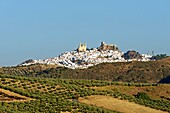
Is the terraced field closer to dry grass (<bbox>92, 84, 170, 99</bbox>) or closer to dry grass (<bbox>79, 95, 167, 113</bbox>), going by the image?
dry grass (<bbox>92, 84, 170, 99</bbox>)

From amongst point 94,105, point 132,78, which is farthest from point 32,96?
point 132,78

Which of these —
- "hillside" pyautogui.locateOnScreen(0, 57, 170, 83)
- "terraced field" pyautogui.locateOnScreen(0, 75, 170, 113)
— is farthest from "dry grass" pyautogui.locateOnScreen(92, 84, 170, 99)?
"hillside" pyautogui.locateOnScreen(0, 57, 170, 83)

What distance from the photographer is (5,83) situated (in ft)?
187

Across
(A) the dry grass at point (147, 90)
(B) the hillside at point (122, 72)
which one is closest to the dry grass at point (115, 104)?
(A) the dry grass at point (147, 90)

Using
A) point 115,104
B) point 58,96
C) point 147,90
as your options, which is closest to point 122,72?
point 147,90

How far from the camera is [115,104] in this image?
51.7m

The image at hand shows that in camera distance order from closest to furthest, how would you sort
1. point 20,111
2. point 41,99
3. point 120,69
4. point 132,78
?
1. point 20,111
2. point 41,99
3. point 132,78
4. point 120,69

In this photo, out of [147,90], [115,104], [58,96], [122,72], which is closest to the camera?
[115,104]

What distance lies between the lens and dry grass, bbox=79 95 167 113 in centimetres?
4987

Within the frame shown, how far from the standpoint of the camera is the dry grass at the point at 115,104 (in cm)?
4987

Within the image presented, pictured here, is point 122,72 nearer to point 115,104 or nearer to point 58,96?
point 58,96

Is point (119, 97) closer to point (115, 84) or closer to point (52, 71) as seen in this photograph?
point (115, 84)

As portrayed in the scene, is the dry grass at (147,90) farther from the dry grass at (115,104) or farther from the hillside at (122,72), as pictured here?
the hillside at (122,72)

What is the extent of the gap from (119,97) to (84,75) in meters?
77.2
